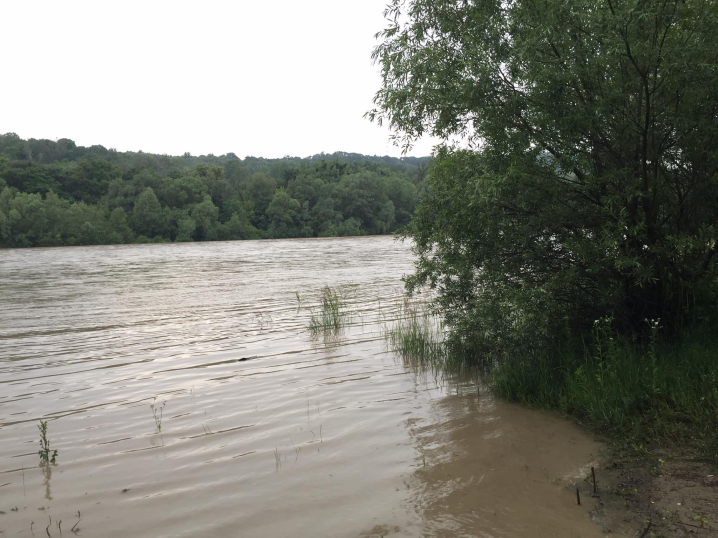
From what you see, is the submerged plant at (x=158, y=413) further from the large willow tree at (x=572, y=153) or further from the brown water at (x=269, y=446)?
the large willow tree at (x=572, y=153)

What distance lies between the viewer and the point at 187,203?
95625mm

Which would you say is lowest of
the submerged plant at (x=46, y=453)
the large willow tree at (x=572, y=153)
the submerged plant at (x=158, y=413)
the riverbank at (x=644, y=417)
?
the submerged plant at (x=158, y=413)

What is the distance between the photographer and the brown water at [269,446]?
4.79 meters

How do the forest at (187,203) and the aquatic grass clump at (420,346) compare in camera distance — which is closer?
the aquatic grass clump at (420,346)

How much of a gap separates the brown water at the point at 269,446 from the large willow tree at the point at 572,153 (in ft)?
6.05

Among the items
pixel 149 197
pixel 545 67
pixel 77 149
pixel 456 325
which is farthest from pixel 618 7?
pixel 77 149

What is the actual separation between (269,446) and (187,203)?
94069 millimetres

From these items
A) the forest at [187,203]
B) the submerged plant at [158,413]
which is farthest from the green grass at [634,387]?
the forest at [187,203]

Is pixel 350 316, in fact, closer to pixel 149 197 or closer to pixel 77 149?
pixel 149 197

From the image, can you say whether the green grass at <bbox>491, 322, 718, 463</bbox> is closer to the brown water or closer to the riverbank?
the riverbank

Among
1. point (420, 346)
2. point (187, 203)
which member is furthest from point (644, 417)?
point (187, 203)

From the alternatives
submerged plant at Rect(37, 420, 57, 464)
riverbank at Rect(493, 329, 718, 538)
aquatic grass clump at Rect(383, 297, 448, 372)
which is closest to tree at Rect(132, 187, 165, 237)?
aquatic grass clump at Rect(383, 297, 448, 372)

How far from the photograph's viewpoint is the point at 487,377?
8.83 metres

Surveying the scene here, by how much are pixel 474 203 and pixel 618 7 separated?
265cm
